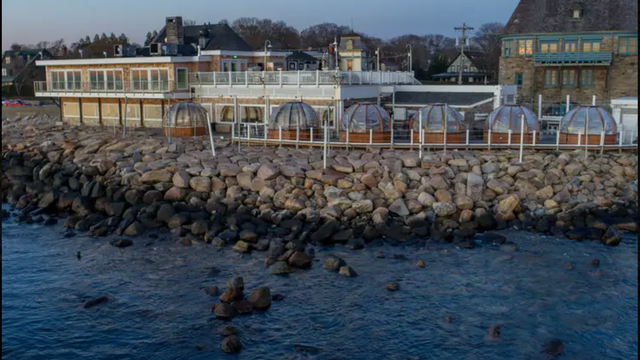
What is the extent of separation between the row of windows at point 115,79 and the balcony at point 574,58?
982 inches

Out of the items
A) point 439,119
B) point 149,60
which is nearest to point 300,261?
point 439,119

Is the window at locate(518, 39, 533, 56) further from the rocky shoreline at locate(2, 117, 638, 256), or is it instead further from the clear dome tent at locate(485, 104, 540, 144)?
the rocky shoreline at locate(2, 117, 638, 256)

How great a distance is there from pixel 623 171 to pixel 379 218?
35.5 feet

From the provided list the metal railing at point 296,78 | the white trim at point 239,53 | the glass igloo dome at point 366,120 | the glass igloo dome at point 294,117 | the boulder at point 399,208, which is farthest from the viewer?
the white trim at point 239,53

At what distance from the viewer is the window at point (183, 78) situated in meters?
39.2

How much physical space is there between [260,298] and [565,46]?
37988mm

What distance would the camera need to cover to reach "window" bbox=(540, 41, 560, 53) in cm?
4750

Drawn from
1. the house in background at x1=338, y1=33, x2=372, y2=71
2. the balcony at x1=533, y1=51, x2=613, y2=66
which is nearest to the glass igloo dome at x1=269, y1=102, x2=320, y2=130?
the house in background at x1=338, y1=33, x2=372, y2=71

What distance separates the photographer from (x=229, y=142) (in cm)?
3322

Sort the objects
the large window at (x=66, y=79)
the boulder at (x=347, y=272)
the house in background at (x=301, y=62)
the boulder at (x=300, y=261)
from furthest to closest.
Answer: the house in background at (x=301, y=62) → the large window at (x=66, y=79) → the boulder at (x=300, y=261) → the boulder at (x=347, y=272)

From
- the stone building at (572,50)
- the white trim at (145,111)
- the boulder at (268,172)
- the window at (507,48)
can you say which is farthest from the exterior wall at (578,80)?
the boulder at (268,172)

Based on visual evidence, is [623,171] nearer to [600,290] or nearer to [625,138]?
[625,138]

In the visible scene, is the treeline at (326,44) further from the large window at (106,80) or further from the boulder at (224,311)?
the boulder at (224,311)

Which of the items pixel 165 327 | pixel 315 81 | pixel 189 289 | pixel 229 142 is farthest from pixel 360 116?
pixel 165 327
